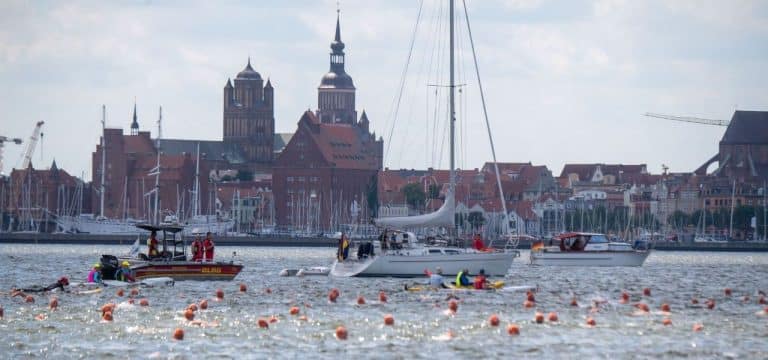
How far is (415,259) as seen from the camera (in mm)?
92938

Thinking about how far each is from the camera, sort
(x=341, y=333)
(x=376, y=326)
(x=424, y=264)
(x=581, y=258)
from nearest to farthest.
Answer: (x=341, y=333) → (x=376, y=326) → (x=424, y=264) → (x=581, y=258)

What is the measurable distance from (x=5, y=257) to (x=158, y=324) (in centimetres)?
8651

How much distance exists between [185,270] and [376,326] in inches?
946

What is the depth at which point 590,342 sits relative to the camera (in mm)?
59438

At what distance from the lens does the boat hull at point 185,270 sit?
85938 mm

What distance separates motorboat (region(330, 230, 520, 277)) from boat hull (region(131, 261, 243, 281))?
7772 millimetres

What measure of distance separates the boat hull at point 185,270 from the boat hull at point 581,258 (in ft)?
123

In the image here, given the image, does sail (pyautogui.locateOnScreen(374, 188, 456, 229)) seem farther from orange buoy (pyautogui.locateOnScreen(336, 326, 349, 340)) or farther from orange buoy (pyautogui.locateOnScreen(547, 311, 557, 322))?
orange buoy (pyautogui.locateOnScreen(336, 326, 349, 340))

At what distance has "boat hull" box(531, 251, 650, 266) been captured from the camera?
121500mm

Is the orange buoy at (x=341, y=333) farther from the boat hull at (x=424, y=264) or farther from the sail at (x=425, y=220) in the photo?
the sail at (x=425, y=220)

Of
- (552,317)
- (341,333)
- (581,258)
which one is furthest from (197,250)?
(581,258)

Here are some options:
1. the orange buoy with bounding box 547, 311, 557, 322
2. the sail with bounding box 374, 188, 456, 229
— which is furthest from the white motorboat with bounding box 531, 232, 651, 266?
the orange buoy with bounding box 547, 311, 557, 322

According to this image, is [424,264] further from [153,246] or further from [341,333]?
[341,333]

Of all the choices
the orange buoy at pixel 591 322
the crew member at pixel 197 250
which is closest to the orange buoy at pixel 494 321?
the orange buoy at pixel 591 322
